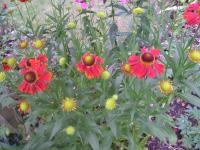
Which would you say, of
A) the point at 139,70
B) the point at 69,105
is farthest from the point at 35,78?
the point at 139,70

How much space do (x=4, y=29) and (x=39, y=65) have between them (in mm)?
1956

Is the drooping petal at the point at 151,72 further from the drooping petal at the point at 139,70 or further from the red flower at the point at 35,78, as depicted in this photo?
the red flower at the point at 35,78

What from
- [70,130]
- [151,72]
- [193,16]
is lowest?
[70,130]

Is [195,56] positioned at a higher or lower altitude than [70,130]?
higher

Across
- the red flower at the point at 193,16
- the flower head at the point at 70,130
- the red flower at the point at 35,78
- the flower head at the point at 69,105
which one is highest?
the red flower at the point at 193,16

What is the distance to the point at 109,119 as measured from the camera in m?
1.64

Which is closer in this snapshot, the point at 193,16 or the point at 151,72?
the point at 151,72

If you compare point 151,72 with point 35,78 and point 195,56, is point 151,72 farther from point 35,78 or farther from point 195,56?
point 35,78

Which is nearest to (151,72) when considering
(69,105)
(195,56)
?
(195,56)

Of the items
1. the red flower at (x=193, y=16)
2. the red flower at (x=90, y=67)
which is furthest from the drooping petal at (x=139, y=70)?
the red flower at (x=193, y=16)

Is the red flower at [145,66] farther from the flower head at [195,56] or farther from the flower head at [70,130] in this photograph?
the flower head at [70,130]

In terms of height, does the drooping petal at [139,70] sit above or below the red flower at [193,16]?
below

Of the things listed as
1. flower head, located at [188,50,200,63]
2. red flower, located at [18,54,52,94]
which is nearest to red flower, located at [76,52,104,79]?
red flower, located at [18,54,52,94]

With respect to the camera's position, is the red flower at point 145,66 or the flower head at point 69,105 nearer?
the red flower at point 145,66
